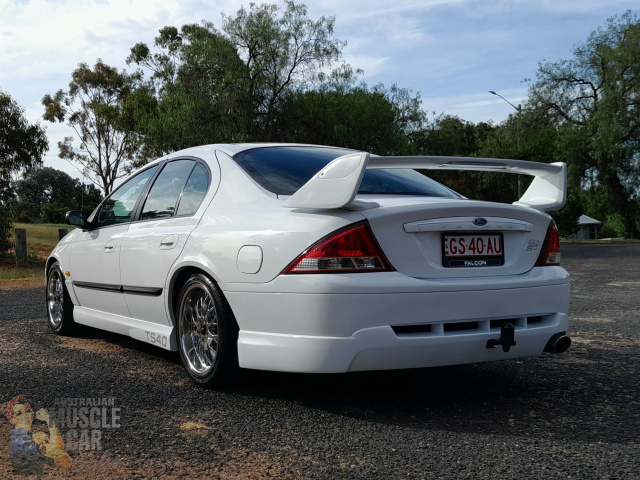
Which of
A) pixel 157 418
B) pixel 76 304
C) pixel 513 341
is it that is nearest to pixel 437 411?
pixel 513 341

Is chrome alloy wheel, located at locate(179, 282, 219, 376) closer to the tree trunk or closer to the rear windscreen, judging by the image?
the rear windscreen

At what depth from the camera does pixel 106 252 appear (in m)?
5.52

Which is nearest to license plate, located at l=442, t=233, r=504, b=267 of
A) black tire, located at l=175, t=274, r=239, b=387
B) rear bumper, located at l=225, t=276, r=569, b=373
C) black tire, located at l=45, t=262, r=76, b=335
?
rear bumper, located at l=225, t=276, r=569, b=373

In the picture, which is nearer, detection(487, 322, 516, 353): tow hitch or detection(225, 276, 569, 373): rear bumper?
detection(225, 276, 569, 373): rear bumper

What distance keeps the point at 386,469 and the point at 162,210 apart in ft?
9.11

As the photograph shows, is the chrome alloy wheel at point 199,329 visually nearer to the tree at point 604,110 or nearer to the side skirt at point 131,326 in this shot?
the side skirt at point 131,326

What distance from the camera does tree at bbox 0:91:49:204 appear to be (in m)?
26.0

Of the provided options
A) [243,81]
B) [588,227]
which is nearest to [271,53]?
[243,81]

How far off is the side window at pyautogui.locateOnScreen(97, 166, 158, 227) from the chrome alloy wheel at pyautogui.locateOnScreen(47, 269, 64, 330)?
994 millimetres

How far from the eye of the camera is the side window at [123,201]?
5.55 m

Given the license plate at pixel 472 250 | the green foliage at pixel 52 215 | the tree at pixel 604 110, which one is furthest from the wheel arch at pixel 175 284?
the green foliage at pixel 52 215

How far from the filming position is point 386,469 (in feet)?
9.74

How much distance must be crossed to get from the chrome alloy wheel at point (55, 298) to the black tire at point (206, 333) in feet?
7.99

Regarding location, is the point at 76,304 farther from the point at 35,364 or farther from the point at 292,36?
the point at 292,36
